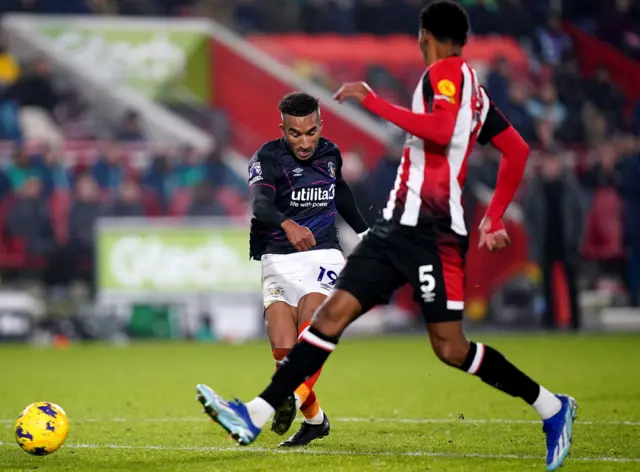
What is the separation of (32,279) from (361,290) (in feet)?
46.5

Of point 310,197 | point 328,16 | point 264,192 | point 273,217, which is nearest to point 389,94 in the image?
point 328,16

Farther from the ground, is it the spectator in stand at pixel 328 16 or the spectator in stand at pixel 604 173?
the spectator in stand at pixel 328 16

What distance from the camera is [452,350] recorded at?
5.83m

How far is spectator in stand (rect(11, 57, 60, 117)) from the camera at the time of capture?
2164 centimetres

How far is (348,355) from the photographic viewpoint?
15508 millimetres

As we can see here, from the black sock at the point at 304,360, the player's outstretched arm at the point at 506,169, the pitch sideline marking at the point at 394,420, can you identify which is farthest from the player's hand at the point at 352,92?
the pitch sideline marking at the point at 394,420

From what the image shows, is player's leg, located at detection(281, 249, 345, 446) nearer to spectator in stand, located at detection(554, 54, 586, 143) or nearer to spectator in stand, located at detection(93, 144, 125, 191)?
spectator in stand, located at detection(93, 144, 125, 191)

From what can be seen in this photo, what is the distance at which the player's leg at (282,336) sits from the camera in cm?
712

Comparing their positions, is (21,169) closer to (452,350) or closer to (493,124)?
(493,124)

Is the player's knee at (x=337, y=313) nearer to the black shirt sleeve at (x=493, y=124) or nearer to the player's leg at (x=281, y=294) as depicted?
the black shirt sleeve at (x=493, y=124)

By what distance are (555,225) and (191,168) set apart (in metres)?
6.64

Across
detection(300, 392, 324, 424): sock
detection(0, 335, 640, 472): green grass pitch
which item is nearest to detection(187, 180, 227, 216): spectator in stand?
detection(0, 335, 640, 472): green grass pitch

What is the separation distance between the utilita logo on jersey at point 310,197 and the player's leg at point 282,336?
2.14ft

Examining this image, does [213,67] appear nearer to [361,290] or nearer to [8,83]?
[8,83]
